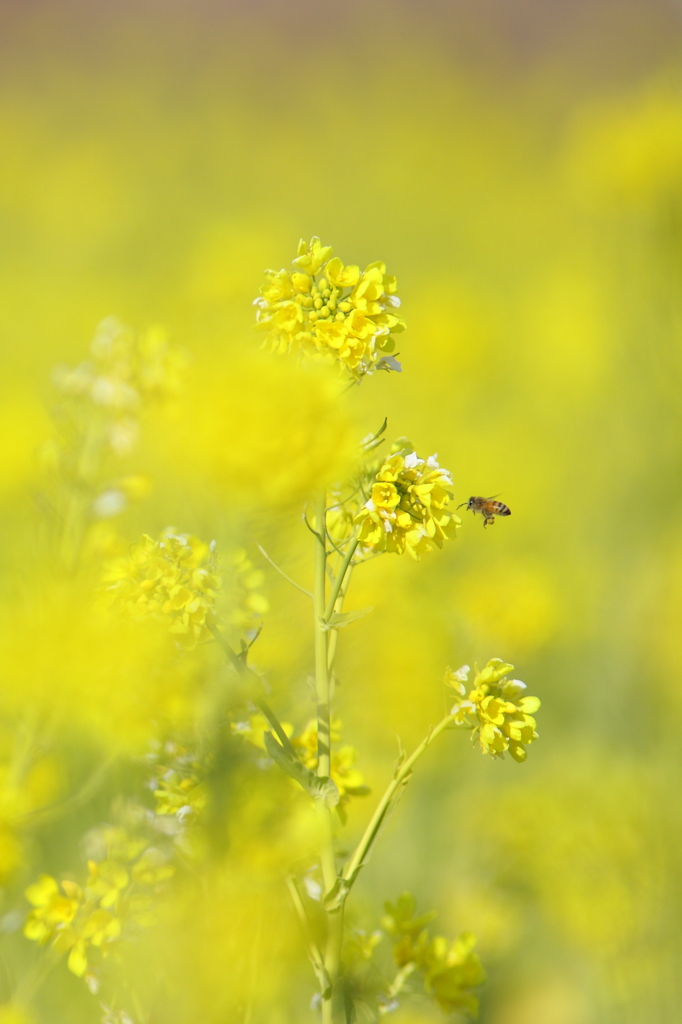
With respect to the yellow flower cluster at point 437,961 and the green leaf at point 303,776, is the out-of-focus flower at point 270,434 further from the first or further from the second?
the yellow flower cluster at point 437,961

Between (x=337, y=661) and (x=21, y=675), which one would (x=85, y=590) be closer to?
(x=21, y=675)

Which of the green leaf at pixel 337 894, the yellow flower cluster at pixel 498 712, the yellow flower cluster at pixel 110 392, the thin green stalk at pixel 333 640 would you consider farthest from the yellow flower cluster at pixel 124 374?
the green leaf at pixel 337 894

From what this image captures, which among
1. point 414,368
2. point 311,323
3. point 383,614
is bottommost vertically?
point 311,323

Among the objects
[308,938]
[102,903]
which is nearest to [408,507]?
[308,938]

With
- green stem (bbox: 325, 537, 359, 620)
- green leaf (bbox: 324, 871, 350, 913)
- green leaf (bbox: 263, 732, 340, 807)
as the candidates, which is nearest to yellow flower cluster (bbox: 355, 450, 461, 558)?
green stem (bbox: 325, 537, 359, 620)

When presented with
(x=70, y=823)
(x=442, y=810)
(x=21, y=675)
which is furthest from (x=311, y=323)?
(x=442, y=810)

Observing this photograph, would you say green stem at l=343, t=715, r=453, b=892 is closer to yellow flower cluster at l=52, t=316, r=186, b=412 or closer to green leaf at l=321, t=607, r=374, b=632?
green leaf at l=321, t=607, r=374, b=632
